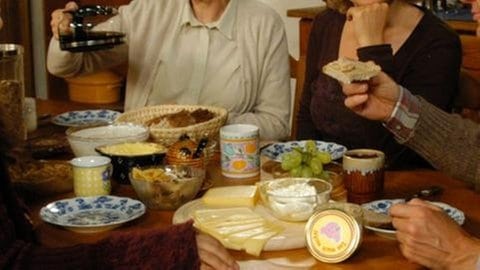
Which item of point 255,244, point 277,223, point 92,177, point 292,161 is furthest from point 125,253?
point 292,161

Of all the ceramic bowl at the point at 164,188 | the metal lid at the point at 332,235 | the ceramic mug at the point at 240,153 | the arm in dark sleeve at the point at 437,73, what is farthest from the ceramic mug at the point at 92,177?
the arm in dark sleeve at the point at 437,73

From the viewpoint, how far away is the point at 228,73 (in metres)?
2.52

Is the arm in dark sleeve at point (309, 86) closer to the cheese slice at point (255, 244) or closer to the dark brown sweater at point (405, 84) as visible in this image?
the dark brown sweater at point (405, 84)

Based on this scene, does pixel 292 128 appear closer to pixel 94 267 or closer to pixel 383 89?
pixel 383 89

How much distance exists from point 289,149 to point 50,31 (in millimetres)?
2698

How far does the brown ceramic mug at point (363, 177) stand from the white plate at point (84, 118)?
2.67ft

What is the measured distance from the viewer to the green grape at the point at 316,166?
1680mm

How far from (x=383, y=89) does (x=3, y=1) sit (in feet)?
9.32

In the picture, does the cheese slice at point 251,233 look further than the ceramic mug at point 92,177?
No

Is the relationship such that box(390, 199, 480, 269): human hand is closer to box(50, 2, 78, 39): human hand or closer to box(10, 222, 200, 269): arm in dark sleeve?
box(10, 222, 200, 269): arm in dark sleeve

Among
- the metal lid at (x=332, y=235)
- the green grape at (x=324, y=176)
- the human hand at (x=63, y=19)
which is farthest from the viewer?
the human hand at (x=63, y=19)

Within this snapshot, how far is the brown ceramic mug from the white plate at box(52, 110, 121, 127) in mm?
813

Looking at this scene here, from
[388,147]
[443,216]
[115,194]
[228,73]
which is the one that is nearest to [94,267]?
[115,194]

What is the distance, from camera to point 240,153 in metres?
1.81
